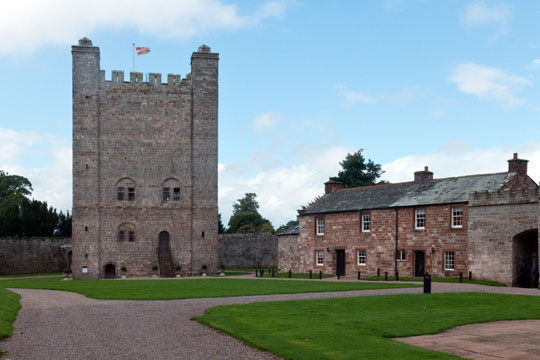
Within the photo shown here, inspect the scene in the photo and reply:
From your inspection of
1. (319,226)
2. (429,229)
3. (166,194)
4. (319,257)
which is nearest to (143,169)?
(166,194)

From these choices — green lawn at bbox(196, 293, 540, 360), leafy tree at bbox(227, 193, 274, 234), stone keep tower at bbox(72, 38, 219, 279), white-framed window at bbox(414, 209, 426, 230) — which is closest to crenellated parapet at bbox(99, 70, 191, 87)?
stone keep tower at bbox(72, 38, 219, 279)

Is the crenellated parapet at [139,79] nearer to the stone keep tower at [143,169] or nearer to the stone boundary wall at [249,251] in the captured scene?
the stone keep tower at [143,169]

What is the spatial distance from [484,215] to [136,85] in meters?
27.9

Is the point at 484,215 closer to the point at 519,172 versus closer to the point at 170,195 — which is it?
the point at 519,172

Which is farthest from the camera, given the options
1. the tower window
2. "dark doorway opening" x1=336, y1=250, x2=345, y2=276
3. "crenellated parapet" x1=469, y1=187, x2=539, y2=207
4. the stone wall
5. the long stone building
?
the tower window

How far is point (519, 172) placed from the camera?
34875mm

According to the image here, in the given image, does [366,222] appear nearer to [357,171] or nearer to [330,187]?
[330,187]

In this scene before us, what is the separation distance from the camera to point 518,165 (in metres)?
35.1

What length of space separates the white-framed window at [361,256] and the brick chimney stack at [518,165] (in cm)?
1101

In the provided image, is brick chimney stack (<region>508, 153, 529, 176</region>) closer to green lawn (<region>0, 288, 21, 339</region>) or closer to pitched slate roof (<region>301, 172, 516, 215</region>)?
pitched slate roof (<region>301, 172, 516, 215</region>)

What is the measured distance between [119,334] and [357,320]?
6051 mm

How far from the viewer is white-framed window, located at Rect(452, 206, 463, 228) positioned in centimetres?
3456

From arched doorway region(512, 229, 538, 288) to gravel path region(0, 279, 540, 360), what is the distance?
1689 cm

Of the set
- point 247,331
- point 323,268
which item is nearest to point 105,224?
point 323,268
